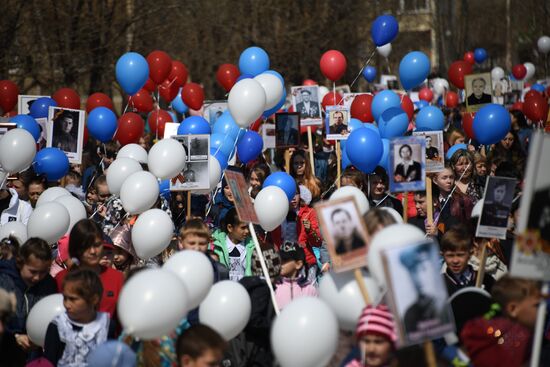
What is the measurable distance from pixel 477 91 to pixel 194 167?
18.4 feet

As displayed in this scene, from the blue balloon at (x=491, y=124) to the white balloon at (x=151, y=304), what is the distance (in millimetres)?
6190

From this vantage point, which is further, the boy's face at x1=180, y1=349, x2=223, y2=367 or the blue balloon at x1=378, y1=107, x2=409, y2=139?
the blue balloon at x1=378, y1=107, x2=409, y2=139

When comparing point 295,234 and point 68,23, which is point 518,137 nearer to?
point 295,234

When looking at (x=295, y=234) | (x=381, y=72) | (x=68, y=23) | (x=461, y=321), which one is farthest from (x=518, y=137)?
(x=381, y=72)

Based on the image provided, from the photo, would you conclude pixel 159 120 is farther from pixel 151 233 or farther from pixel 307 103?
pixel 151 233

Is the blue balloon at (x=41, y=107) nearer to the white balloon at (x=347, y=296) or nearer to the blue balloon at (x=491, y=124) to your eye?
the blue balloon at (x=491, y=124)

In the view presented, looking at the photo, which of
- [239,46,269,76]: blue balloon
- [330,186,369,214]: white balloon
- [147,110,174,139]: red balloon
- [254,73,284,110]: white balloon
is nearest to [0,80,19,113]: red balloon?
[147,110,174,139]: red balloon

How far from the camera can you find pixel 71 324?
5617 millimetres

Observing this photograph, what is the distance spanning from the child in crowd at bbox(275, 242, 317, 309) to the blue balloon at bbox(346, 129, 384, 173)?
270 centimetres

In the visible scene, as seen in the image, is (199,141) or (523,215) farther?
(199,141)

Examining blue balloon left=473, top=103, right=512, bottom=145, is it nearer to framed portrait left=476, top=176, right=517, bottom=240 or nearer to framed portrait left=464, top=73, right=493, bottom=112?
framed portrait left=464, top=73, right=493, bottom=112

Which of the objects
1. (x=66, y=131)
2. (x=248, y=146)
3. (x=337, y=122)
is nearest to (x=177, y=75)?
(x=248, y=146)

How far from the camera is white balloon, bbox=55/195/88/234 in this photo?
26.4ft

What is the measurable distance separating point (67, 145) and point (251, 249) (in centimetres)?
361
